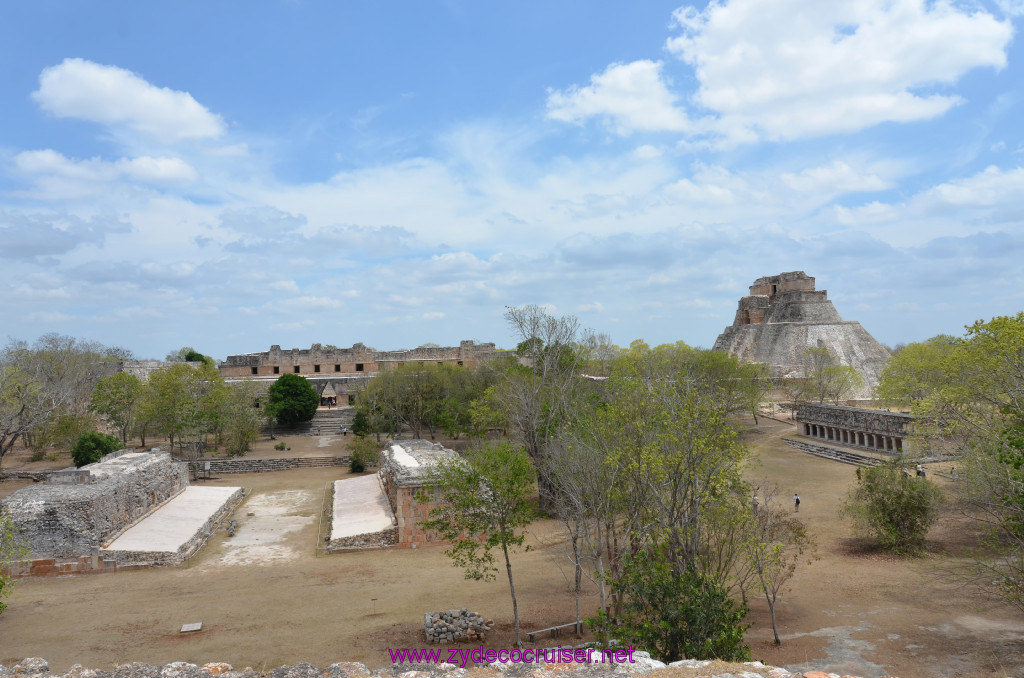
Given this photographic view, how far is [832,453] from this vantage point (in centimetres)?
→ 2486

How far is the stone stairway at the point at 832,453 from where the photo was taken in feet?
74.4

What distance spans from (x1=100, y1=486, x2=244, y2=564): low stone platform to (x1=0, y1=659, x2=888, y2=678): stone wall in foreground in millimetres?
8691

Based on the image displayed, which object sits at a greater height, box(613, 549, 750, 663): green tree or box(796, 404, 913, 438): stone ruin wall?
box(796, 404, 913, 438): stone ruin wall

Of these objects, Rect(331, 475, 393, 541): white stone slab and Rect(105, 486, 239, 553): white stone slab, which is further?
Rect(331, 475, 393, 541): white stone slab

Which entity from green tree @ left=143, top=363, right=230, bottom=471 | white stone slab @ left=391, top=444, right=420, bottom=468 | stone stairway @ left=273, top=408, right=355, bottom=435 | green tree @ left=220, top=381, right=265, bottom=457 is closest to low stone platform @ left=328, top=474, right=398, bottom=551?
white stone slab @ left=391, top=444, right=420, bottom=468

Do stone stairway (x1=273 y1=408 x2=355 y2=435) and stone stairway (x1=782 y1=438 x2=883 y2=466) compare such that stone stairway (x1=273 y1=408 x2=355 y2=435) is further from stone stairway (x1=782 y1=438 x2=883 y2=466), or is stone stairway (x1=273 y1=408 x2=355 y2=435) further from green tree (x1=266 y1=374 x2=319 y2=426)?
stone stairway (x1=782 y1=438 x2=883 y2=466)

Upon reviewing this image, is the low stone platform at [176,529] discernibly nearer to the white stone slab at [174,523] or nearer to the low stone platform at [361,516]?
the white stone slab at [174,523]

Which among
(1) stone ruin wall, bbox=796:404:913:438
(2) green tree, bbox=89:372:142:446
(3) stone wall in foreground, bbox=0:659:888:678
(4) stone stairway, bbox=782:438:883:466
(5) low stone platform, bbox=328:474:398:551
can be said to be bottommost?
(5) low stone platform, bbox=328:474:398:551

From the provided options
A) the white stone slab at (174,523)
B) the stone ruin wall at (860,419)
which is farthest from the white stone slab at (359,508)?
the stone ruin wall at (860,419)

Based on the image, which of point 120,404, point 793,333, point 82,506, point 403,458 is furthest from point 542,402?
point 793,333

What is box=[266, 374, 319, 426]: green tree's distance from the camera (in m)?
33.5

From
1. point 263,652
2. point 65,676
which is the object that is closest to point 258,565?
point 263,652

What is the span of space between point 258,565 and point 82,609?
339 cm

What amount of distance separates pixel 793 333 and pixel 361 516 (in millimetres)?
36714
